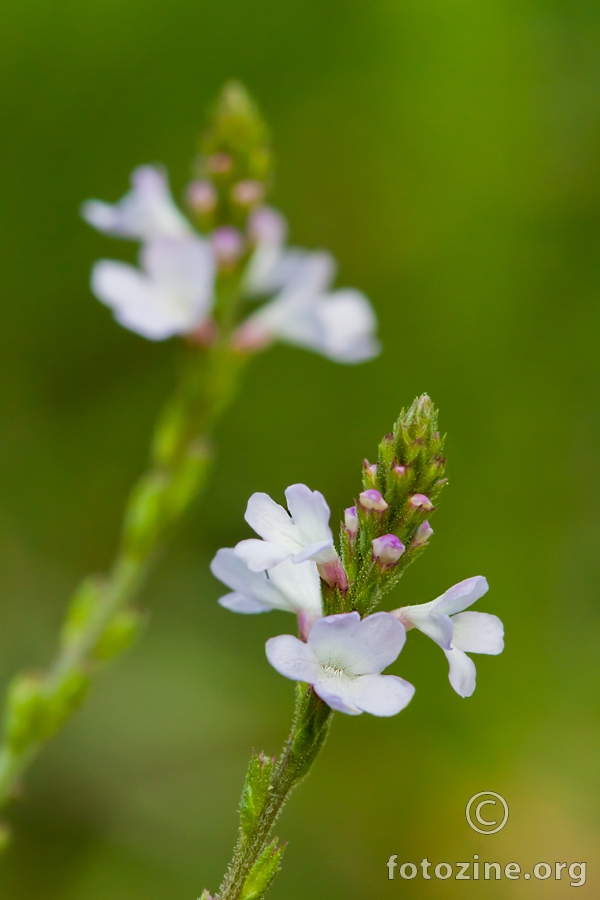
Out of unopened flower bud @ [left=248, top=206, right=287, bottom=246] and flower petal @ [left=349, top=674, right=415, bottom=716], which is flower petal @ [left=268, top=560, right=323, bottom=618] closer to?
flower petal @ [left=349, top=674, right=415, bottom=716]

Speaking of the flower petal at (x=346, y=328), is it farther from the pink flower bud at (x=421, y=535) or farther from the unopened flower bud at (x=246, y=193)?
the pink flower bud at (x=421, y=535)

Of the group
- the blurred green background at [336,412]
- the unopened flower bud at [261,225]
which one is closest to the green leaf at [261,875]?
the unopened flower bud at [261,225]

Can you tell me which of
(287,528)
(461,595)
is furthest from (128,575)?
(461,595)

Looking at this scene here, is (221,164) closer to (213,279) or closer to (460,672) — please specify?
(213,279)

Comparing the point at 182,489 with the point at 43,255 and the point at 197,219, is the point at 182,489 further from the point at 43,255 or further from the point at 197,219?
the point at 43,255

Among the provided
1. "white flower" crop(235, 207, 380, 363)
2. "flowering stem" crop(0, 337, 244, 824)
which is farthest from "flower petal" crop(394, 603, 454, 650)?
"white flower" crop(235, 207, 380, 363)

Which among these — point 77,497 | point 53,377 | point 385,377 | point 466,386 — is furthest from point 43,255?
point 466,386
